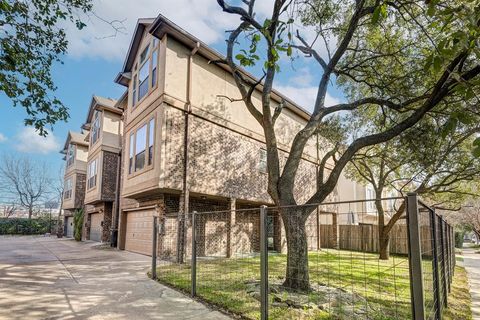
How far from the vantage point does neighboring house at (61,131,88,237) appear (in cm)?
2614

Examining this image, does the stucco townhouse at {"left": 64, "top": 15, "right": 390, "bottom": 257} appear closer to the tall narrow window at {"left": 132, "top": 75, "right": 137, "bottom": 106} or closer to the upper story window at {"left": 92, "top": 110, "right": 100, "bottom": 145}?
the tall narrow window at {"left": 132, "top": 75, "right": 137, "bottom": 106}

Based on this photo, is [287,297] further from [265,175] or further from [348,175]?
[348,175]

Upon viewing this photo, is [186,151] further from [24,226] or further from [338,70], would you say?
[24,226]

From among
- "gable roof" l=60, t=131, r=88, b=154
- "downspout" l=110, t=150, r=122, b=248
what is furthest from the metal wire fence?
"gable roof" l=60, t=131, r=88, b=154

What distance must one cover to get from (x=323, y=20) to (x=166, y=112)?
6.22 meters

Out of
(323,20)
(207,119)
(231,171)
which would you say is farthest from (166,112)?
(323,20)

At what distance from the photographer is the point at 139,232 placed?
15031mm

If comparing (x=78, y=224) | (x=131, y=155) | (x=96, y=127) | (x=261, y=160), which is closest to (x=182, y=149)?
(x=131, y=155)

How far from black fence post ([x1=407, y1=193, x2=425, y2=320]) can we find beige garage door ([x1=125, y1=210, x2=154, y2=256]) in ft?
38.5

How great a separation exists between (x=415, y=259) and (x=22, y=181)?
48.3 metres

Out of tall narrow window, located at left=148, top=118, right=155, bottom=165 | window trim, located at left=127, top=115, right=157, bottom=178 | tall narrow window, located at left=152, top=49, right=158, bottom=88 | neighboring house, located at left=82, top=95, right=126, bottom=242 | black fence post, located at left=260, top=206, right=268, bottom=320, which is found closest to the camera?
black fence post, located at left=260, top=206, right=268, bottom=320

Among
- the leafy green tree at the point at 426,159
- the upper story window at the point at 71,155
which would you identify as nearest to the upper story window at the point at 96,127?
the upper story window at the point at 71,155

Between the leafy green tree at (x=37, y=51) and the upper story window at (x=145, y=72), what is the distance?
238 inches

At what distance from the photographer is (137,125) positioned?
14328 mm
